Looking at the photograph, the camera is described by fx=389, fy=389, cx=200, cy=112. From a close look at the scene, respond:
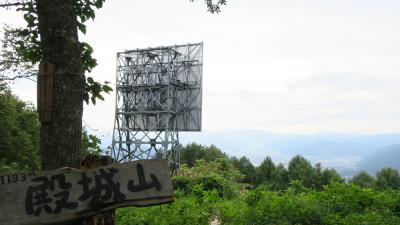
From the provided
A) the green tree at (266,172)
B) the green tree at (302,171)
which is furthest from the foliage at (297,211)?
the green tree at (266,172)

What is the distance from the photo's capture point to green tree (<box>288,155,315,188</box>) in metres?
29.7

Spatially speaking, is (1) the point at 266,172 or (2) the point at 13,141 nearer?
(2) the point at 13,141

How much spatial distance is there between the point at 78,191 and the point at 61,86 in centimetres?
103

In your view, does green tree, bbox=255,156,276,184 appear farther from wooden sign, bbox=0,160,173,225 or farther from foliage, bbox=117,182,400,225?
wooden sign, bbox=0,160,173,225

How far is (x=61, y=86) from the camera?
3.59m

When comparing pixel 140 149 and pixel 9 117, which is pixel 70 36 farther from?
pixel 140 149

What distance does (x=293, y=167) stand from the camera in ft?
104

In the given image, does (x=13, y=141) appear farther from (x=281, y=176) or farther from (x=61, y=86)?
(x=281, y=176)

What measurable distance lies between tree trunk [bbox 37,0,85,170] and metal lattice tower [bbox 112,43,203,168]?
2257 centimetres

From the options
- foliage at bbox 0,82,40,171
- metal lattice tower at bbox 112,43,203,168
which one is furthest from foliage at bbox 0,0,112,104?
metal lattice tower at bbox 112,43,203,168

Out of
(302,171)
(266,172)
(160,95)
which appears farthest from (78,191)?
(266,172)

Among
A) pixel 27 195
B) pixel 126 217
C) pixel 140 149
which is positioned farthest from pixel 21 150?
pixel 27 195

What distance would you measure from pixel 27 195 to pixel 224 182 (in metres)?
13.3

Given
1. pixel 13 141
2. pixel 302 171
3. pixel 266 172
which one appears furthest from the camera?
pixel 266 172
